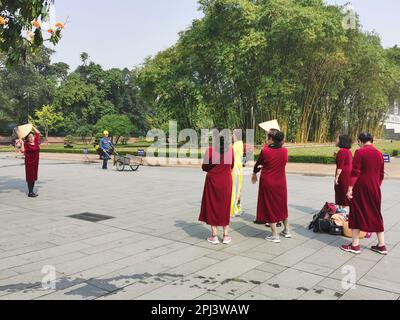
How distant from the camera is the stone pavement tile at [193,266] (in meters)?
4.34

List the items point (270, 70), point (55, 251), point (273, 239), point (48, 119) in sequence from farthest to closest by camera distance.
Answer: point (48, 119) < point (270, 70) < point (273, 239) < point (55, 251)

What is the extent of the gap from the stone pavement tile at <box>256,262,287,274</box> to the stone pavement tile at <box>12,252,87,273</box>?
224cm

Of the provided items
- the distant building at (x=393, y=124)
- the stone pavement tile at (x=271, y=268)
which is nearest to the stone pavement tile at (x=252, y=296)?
the stone pavement tile at (x=271, y=268)

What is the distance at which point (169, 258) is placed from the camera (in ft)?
15.9

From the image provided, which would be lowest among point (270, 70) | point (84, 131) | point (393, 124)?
point (84, 131)

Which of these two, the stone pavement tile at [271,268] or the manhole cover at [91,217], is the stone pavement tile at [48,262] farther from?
the stone pavement tile at [271,268]

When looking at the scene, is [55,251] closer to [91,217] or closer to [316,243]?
[91,217]

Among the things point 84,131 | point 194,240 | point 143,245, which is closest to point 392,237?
point 194,240

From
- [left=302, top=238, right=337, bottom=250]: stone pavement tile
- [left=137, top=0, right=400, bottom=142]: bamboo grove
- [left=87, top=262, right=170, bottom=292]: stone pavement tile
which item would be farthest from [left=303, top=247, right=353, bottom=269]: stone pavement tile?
[left=137, top=0, right=400, bottom=142]: bamboo grove

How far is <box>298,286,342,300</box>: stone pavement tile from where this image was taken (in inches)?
143

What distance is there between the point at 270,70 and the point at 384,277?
25279 mm

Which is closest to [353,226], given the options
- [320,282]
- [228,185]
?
[320,282]

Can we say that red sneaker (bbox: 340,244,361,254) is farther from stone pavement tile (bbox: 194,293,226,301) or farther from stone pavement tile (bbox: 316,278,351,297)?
stone pavement tile (bbox: 194,293,226,301)

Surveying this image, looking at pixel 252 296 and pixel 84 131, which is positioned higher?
pixel 84 131
